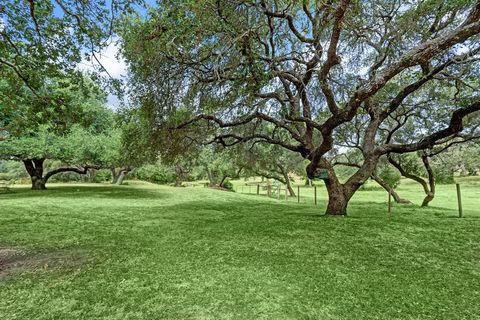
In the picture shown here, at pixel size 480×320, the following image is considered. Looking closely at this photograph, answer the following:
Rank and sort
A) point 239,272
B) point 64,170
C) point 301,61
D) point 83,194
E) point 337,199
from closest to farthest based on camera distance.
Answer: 1. point 239,272
2. point 301,61
3. point 337,199
4. point 83,194
5. point 64,170

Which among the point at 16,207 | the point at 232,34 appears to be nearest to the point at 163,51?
the point at 232,34

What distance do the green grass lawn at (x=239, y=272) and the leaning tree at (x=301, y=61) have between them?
255 centimetres

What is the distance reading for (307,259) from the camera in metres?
3.77

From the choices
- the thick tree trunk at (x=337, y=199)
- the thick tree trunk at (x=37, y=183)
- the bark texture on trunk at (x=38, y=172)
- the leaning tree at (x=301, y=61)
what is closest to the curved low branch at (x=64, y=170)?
the bark texture on trunk at (x=38, y=172)

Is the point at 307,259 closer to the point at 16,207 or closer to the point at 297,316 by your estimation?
the point at 297,316

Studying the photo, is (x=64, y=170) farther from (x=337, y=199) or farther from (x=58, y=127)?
(x=337, y=199)

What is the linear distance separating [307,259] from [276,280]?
890 millimetres

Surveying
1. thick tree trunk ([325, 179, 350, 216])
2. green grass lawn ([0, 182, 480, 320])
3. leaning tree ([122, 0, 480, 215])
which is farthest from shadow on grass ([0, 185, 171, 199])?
thick tree trunk ([325, 179, 350, 216])

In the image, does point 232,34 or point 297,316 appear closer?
point 297,316

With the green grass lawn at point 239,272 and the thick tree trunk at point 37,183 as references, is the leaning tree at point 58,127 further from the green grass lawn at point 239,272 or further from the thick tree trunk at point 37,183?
the green grass lawn at point 239,272

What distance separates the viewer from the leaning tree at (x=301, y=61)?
4602 mm

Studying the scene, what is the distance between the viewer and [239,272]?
10.8 feet

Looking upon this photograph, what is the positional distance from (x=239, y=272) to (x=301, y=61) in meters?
5.11

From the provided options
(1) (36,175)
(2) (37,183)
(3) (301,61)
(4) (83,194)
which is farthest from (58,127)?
(1) (36,175)
